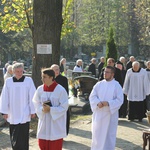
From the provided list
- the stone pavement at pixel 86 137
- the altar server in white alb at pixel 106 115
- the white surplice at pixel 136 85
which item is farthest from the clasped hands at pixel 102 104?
the white surplice at pixel 136 85

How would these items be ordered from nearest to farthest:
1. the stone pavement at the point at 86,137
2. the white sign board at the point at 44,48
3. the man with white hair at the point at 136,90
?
the stone pavement at the point at 86,137, the white sign board at the point at 44,48, the man with white hair at the point at 136,90

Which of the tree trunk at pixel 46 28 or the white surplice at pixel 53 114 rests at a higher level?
the tree trunk at pixel 46 28

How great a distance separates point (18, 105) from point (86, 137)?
103 inches

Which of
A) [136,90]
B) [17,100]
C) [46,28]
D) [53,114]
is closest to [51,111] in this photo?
[53,114]

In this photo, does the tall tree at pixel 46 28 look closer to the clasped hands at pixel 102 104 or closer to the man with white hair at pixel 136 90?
the man with white hair at pixel 136 90

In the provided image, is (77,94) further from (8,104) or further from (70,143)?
(8,104)

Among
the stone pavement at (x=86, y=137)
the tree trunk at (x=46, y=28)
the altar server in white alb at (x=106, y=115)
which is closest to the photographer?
the altar server in white alb at (x=106, y=115)

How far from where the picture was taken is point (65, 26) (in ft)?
48.2

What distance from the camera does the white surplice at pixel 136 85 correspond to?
11.6 m

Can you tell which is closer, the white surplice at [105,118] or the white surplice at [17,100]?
the white surplice at [17,100]

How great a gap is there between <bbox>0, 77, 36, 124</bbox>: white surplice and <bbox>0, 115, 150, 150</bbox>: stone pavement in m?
1.21

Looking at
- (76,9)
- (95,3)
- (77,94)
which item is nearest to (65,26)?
(77,94)

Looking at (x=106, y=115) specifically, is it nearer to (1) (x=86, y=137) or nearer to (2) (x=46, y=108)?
(2) (x=46, y=108)

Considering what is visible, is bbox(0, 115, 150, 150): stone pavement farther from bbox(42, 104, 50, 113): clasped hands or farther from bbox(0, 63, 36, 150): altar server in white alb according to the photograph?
bbox(42, 104, 50, 113): clasped hands
